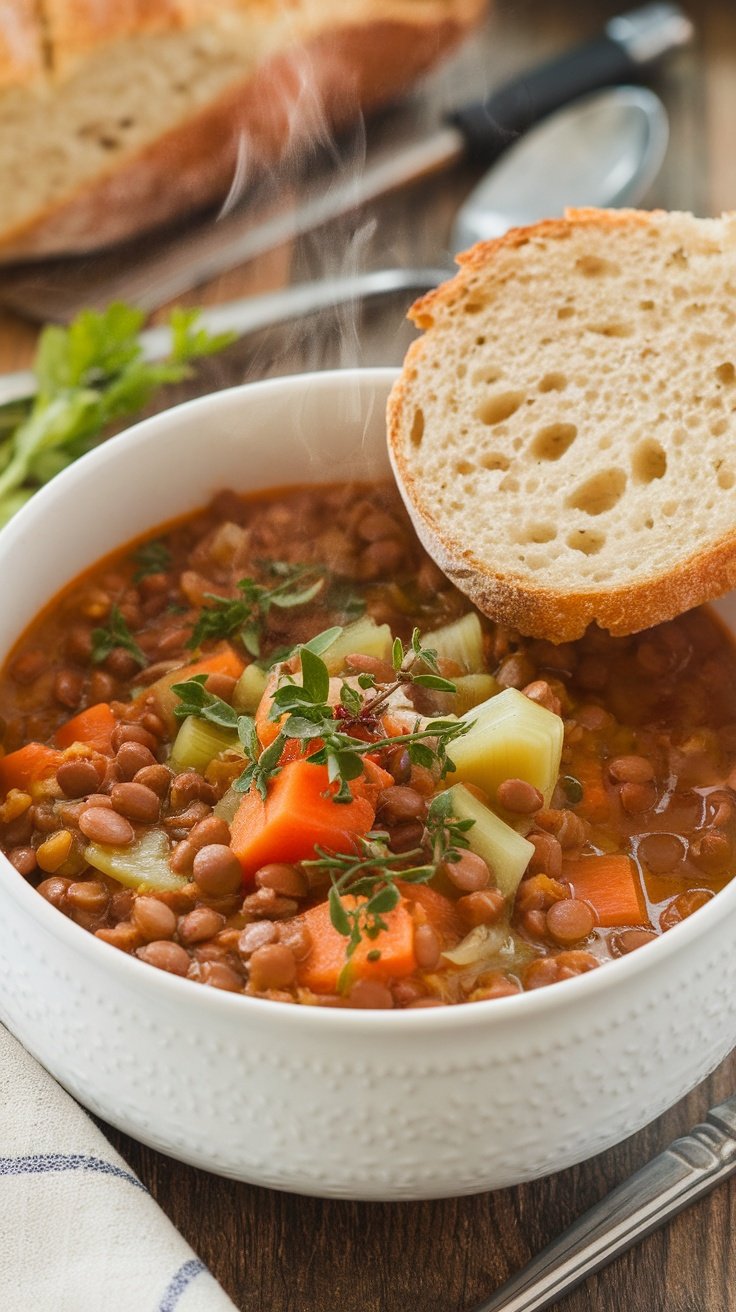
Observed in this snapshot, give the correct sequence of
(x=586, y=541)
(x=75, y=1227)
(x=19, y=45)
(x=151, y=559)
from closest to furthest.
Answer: (x=75, y=1227) < (x=586, y=541) < (x=151, y=559) < (x=19, y=45)

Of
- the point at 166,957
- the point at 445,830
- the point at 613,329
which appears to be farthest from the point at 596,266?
the point at 166,957

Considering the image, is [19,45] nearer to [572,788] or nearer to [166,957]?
[572,788]


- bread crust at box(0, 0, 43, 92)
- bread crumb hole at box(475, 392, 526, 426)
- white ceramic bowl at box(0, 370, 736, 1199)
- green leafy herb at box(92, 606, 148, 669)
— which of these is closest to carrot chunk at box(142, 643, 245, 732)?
green leafy herb at box(92, 606, 148, 669)

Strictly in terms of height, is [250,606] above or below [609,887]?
above

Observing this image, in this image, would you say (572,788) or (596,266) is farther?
(596,266)

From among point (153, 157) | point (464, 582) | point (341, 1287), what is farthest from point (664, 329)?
point (153, 157)

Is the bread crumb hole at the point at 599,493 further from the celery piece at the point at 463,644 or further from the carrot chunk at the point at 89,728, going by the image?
the carrot chunk at the point at 89,728

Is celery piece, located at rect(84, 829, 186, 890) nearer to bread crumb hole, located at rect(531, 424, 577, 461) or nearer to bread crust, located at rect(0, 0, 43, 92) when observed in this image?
bread crumb hole, located at rect(531, 424, 577, 461)

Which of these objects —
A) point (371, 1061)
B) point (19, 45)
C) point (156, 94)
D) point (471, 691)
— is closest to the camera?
point (371, 1061)
